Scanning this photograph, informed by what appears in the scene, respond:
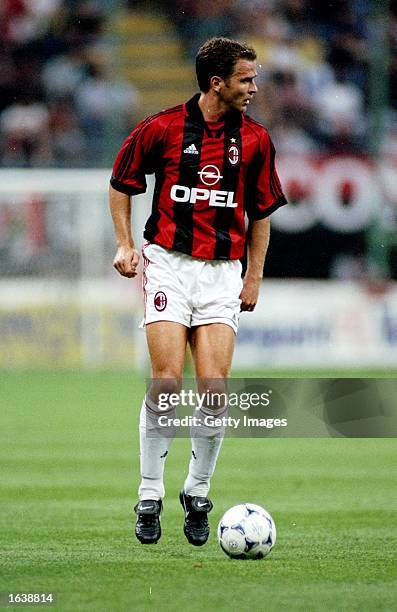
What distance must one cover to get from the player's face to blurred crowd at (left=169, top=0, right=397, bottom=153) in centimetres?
1187

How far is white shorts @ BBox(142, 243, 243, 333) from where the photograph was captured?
549cm

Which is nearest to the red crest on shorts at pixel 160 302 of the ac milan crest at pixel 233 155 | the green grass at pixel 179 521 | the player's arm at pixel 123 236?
the player's arm at pixel 123 236

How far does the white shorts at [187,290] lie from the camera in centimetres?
549

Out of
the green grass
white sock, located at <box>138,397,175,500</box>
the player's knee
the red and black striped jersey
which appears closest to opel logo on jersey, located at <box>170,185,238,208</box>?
the red and black striped jersey

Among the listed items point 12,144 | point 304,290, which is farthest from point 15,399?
point 12,144

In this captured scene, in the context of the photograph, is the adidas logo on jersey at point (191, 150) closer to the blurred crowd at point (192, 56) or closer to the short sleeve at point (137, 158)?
the short sleeve at point (137, 158)

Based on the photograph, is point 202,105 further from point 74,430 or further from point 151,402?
point 74,430

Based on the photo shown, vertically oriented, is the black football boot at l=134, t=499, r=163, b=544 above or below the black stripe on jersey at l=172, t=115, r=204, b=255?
below

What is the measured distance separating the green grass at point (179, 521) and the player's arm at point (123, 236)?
115 cm

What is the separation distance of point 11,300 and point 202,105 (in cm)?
1066

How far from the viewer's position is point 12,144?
17562mm

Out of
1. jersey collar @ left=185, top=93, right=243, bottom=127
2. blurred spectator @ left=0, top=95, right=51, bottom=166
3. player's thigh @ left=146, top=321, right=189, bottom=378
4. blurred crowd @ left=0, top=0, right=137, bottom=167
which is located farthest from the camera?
blurred crowd @ left=0, top=0, right=137, bottom=167

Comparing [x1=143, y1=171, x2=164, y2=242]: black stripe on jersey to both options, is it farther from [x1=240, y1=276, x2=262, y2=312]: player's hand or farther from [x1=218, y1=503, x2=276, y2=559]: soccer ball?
[x1=218, y1=503, x2=276, y2=559]: soccer ball

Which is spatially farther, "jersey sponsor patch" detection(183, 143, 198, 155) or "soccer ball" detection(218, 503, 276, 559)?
"jersey sponsor patch" detection(183, 143, 198, 155)
